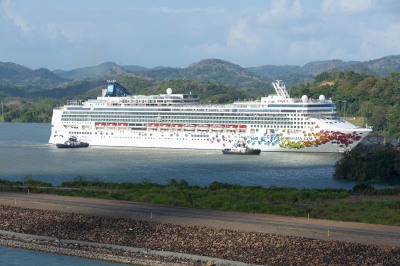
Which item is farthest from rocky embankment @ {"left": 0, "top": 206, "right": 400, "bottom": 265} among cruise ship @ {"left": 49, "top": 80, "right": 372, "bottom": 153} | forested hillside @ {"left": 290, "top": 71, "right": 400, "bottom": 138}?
forested hillside @ {"left": 290, "top": 71, "right": 400, "bottom": 138}

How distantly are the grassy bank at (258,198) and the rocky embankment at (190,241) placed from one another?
3.90 meters

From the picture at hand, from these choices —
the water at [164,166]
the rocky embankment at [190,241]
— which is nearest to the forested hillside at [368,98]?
the water at [164,166]

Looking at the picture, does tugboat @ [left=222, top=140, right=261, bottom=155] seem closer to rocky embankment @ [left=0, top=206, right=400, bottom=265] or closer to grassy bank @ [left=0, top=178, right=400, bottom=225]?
grassy bank @ [left=0, top=178, right=400, bottom=225]

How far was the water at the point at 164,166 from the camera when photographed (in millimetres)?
42125

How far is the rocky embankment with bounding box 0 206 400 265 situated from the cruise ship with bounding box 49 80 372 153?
31688 millimetres

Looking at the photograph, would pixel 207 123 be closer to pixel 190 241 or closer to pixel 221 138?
pixel 221 138

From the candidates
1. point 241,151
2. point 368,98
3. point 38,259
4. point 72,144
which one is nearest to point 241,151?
point 241,151

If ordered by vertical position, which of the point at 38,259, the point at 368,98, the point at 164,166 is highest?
the point at 368,98

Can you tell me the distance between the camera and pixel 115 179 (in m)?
41.9

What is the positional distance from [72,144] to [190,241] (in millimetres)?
42022

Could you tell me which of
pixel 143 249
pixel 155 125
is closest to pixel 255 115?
pixel 155 125

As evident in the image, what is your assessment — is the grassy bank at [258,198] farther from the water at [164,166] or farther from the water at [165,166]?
the water at [164,166]

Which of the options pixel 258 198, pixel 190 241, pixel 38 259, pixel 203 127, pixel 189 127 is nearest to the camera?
pixel 38 259

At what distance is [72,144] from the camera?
64.4m
